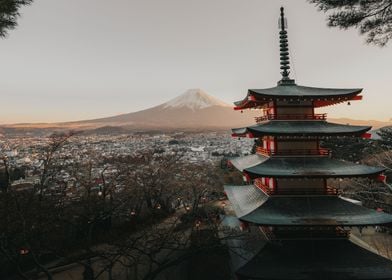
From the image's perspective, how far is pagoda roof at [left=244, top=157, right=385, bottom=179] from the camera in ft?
39.2

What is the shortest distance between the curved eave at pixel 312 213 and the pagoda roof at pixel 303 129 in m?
2.64

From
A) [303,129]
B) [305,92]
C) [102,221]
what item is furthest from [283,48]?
[102,221]

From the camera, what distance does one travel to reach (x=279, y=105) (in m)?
13.6

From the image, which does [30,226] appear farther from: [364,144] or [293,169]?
[364,144]

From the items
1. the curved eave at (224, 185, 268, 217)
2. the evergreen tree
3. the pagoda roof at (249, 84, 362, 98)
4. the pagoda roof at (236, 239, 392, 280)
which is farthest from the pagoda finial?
the evergreen tree

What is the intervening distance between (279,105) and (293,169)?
9.93 ft

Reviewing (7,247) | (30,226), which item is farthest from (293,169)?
(7,247)

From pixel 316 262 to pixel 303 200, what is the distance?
7.92 feet

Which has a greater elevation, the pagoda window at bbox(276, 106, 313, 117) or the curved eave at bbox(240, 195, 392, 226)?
the pagoda window at bbox(276, 106, 313, 117)

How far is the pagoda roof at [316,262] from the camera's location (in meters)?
10.6

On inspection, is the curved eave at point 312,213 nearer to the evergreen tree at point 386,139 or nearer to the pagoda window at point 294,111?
the pagoda window at point 294,111

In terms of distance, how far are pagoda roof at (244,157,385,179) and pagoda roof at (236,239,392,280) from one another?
270 cm

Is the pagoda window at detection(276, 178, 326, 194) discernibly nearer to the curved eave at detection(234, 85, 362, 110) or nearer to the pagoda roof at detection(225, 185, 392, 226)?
the pagoda roof at detection(225, 185, 392, 226)

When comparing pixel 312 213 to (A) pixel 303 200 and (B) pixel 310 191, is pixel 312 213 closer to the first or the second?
(A) pixel 303 200
